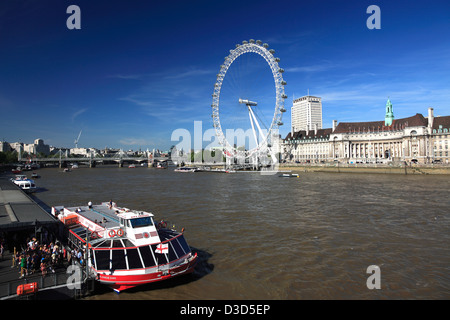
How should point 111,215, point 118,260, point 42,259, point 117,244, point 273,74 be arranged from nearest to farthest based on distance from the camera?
1. point 42,259
2. point 118,260
3. point 117,244
4. point 111,215
5. point 273,74

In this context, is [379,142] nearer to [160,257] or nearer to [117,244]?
[160,257]

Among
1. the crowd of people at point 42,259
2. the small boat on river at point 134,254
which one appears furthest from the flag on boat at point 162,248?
the crowd of people at point 42,259

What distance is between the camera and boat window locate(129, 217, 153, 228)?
13.5 m

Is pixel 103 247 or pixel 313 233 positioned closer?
pixel 103 247

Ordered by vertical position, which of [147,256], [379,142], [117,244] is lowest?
[147,256]

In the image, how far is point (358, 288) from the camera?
12.7 metres

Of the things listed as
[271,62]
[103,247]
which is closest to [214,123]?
[271,62]

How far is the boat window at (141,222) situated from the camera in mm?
13488

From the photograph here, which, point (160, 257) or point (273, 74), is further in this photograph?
point (273, 74)

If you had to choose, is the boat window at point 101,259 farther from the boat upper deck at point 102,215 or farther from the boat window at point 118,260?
the boat upper deck at point 102,215

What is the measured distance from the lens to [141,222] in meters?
13.7

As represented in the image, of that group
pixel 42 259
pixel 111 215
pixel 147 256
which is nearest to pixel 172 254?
pixel 147 256
